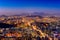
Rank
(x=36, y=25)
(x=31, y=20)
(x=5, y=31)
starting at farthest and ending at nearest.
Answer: (x=31, y=20), (x=36, y=25), (x=5, y=31)

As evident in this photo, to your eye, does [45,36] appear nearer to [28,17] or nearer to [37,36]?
[37,36]

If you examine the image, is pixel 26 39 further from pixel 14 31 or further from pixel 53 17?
pixel 53 17

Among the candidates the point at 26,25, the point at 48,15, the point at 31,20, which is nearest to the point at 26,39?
the point at 26,25

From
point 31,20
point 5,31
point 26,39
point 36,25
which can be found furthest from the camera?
point 31,20

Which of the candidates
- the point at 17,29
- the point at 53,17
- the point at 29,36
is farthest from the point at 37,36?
the point at 53,17

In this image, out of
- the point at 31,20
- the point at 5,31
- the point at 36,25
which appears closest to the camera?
the point at 5,31

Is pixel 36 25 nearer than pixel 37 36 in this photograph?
No
